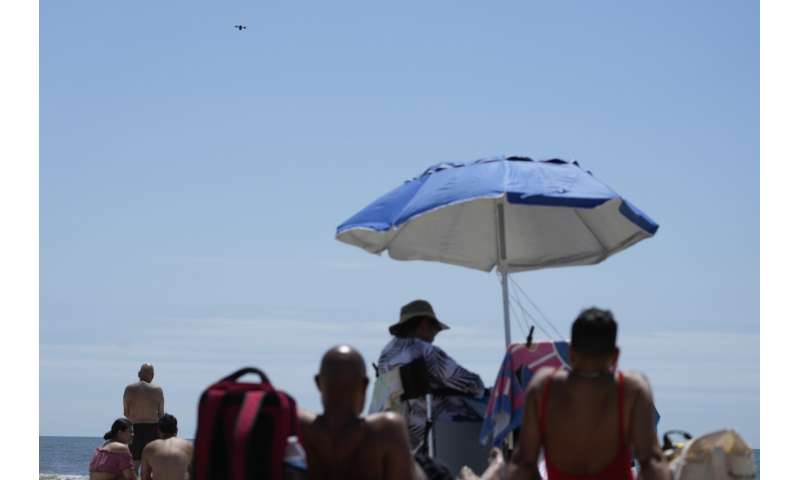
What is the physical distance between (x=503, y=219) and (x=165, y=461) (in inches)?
135

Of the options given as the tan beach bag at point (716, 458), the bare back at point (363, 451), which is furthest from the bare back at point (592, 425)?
the bare back at point (363, 451)

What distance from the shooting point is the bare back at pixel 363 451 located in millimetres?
4961

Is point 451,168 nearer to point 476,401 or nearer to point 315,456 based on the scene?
Answer: point 476,401

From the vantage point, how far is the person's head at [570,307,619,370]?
5160mm

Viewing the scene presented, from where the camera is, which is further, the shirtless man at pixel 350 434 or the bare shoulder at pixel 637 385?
the bare shoulder at pixel 637 385

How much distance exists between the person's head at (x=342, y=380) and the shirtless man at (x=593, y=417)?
75 centimetres

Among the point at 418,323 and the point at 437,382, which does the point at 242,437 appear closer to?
the point at 437,382

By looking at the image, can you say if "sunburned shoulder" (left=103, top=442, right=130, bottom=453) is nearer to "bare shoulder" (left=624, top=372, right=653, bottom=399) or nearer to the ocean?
"bare shoulder" (left=624, top=372, right=653, bottom=399)

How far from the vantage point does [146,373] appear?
13250 mm

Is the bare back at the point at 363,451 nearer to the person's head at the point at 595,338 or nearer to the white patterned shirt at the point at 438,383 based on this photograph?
the person's head at the point at 595,338

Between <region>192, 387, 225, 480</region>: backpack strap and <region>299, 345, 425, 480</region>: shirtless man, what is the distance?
410 millimetres

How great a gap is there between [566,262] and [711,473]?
3634 millimetres

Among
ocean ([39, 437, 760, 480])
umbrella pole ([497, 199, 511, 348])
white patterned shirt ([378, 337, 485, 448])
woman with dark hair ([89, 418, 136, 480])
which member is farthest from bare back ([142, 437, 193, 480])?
ocean ([39, 437, 760, 480])

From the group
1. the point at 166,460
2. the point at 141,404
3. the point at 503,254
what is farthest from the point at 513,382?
the point at 141,404
